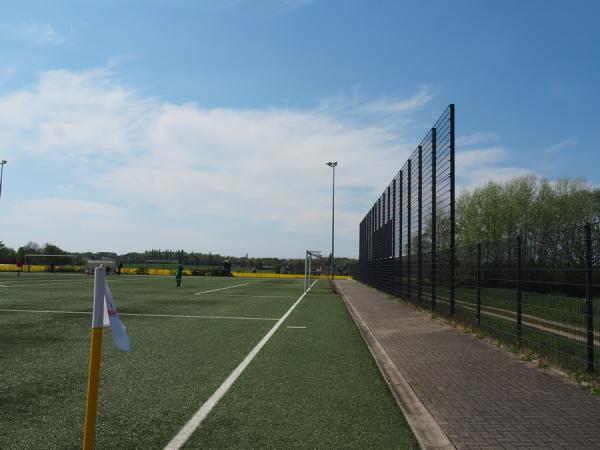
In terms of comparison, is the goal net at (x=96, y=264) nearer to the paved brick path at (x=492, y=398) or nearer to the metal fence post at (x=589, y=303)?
the paved brick path at (x=492, y=398)

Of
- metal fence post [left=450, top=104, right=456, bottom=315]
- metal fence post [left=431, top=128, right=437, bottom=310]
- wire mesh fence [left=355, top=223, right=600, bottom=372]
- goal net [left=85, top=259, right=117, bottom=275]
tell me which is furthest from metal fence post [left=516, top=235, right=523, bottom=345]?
goal net [left=85, top=259, right=117, bottom=275]

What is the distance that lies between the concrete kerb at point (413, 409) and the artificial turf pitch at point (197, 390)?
0.11m

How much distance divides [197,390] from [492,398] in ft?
11.6

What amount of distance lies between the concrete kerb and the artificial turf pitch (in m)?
0.11

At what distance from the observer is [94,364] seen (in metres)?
3.20

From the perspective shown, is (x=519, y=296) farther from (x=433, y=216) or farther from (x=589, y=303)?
(x=433, y=216)

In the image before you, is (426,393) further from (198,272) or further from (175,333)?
(198,272)

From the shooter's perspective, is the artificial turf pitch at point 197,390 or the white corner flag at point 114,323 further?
the artificial turf pitch at point 197,390

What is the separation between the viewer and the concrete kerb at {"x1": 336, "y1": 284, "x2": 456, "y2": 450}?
4.32 metres

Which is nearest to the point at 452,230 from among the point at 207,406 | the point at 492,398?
the point at 492,398

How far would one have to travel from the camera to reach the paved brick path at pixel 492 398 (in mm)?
4414

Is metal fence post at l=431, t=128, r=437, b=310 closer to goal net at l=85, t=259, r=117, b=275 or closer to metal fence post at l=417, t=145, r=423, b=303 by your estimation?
metal fence post at l=417, t=145, r=423, b=303

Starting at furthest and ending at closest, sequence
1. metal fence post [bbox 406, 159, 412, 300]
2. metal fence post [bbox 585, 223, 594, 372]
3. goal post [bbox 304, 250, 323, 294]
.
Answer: goal post [bbox 304, 250, 323, 294], metal fence post [bbox 406, 159, 412, 300], metal fence post [bbox 585, 223, 594, 372]

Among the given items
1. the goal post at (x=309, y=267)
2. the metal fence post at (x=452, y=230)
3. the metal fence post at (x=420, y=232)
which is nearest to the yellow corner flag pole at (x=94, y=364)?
the metal fence post at (x=452, y=230)
